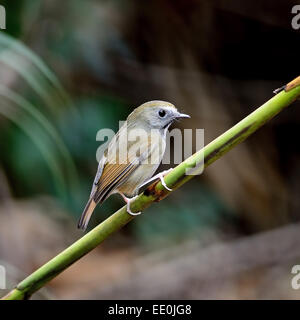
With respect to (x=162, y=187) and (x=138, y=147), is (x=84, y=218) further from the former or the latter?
(x=162, y=187)

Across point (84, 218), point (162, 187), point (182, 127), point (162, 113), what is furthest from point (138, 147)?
point (182, 127)

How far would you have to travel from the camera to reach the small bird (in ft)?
6.61

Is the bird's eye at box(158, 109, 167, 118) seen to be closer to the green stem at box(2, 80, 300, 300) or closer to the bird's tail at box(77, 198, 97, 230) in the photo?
the bird's tail at box(77, 198, 97, 230)

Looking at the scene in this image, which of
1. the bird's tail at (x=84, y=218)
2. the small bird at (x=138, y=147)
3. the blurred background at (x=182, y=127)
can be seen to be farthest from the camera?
the blurred background at (x=182, y=127)

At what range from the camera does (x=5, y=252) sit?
10.4ft

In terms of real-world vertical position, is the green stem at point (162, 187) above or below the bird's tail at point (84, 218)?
below

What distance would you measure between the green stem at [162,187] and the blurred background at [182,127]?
192 cm

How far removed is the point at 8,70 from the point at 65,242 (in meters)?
1.11

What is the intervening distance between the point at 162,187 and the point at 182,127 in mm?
2223

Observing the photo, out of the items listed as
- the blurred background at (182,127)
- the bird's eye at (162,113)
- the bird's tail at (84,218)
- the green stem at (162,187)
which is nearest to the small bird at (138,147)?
the bird's eye at (162,113)

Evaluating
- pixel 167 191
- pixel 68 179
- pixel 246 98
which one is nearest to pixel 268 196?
pixel 246 98

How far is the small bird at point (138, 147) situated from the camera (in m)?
2.01

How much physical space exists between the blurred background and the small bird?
1040mm

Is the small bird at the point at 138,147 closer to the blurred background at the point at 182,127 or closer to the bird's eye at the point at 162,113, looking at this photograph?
the bird's eye at the point at 162,113
